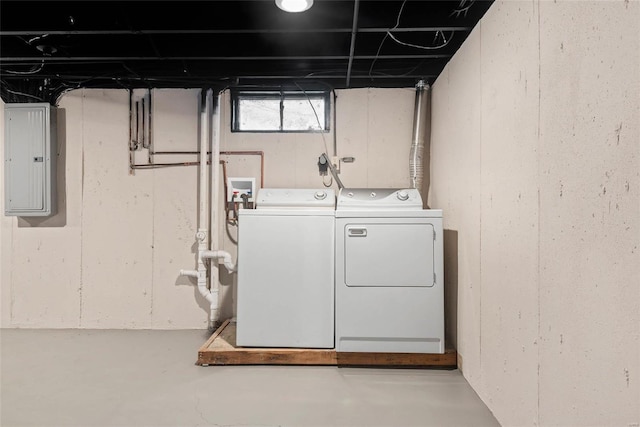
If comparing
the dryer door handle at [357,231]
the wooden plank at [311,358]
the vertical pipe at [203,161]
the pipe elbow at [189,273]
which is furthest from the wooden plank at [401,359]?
the vertical pipe at [203,161]

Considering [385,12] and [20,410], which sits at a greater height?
[385,12]

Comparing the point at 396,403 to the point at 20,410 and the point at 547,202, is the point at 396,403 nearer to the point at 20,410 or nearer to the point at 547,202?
the point at 547,202

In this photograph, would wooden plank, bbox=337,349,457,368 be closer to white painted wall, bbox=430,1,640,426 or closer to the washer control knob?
white painted wall, bbox=430,1,640,426

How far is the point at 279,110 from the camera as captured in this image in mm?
3195

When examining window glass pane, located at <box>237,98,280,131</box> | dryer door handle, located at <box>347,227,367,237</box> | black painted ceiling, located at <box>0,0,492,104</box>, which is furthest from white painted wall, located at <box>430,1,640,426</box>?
window glass pane, located at <box>237,98,280,131</box>

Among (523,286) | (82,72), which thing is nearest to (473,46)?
(523,286)

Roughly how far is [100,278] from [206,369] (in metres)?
1.44

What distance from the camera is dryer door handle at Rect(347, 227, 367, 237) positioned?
2.32 metres

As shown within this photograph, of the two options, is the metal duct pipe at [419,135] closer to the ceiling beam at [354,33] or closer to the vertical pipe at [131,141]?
the ceiling beam at [354,33]

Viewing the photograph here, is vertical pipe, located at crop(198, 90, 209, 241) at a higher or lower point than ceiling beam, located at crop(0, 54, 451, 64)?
lower

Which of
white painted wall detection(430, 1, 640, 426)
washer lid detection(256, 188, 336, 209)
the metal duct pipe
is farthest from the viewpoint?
the metal duct pipe

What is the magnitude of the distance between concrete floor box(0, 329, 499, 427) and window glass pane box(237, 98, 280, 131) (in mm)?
1785

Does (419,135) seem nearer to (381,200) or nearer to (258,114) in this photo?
(381,200)

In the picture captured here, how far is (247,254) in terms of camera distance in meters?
2.40
